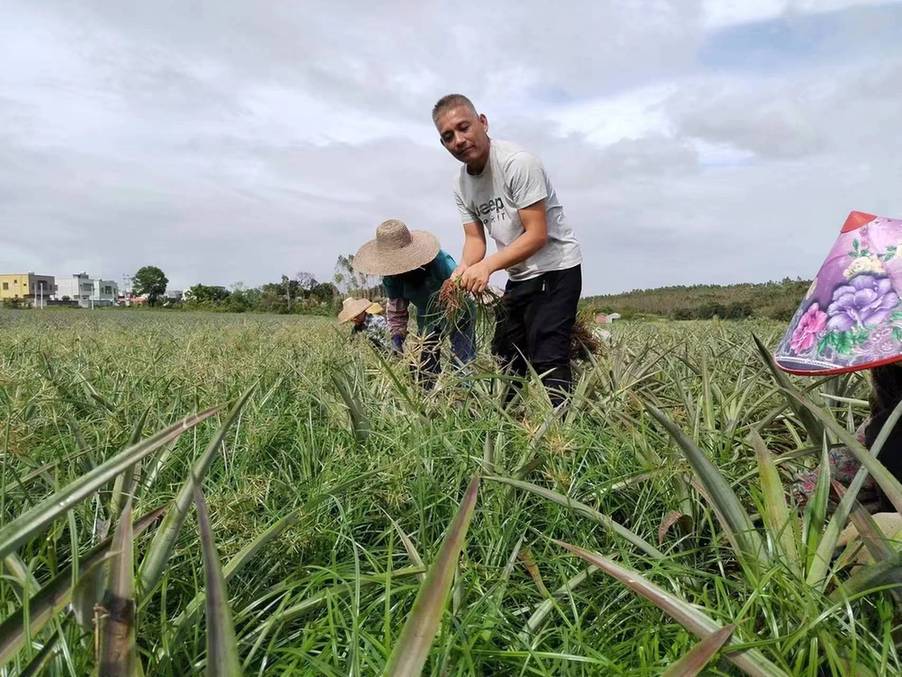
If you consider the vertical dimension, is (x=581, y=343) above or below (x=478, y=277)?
below

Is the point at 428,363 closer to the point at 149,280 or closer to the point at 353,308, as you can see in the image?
the point at 353,308

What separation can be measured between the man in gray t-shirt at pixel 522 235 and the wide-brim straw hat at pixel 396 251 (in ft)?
2.37

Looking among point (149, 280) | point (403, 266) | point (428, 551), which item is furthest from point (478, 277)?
point (149, 280)

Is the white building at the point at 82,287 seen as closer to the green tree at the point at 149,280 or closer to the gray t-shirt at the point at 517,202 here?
the green tree at the point at 149,280

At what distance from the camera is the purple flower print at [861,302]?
3.88 ft

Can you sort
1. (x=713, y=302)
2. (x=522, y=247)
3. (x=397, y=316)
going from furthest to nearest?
(x=713, y=302) < (x=397, y=316) < (x=522, y=247)

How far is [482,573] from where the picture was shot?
4.19 ft

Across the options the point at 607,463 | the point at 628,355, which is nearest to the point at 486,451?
the point at 607,463

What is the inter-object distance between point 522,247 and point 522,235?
7 cm

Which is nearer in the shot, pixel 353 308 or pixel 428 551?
pixel 428 551

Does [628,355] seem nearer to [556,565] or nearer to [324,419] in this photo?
[324,419]

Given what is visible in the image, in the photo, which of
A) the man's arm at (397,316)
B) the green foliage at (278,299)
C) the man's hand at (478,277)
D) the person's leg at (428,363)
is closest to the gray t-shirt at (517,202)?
the man's hand at (478,277)

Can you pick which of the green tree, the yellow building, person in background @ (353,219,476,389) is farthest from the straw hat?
the yellow building

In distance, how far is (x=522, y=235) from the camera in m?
2.63
